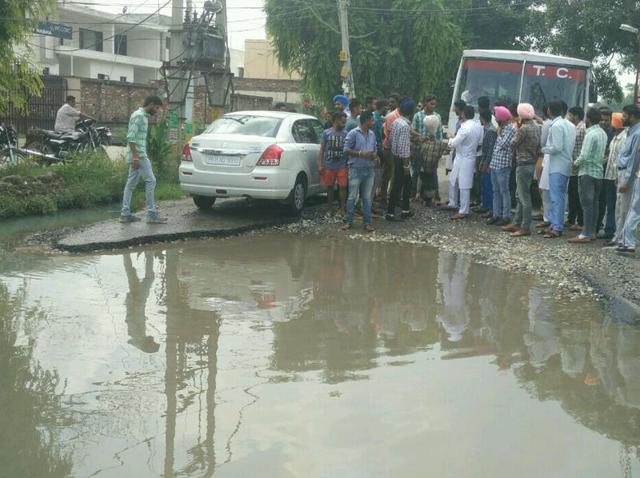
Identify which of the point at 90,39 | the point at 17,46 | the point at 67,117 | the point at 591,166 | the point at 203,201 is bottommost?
the point at 203,201

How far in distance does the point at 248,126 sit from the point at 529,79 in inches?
260

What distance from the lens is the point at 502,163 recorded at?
10.8 meters

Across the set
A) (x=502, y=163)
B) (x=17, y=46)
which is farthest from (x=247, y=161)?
(x=17, y=46)

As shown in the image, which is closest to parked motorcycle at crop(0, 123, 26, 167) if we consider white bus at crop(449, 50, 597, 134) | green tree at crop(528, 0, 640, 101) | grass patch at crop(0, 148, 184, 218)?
grass patch at crop(0, 148, 184, 218)

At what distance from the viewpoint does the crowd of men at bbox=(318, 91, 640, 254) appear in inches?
382

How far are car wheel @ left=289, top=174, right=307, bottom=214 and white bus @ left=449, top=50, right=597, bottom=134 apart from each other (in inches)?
176

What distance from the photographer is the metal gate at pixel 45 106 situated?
25.0 metres

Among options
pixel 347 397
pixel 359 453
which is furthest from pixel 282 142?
pixel 359 453

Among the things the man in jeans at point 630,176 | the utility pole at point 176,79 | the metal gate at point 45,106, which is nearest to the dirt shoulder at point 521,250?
the man in jeans at point 630,176

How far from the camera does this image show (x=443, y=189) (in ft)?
53.0

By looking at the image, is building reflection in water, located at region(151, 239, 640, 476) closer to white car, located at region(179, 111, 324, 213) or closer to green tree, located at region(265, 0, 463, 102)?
white car, located at region(179, 111, 324, 213)

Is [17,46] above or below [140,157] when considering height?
above

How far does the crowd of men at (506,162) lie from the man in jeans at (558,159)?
1 cm

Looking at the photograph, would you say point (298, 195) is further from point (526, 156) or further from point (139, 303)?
point (139, 303)
